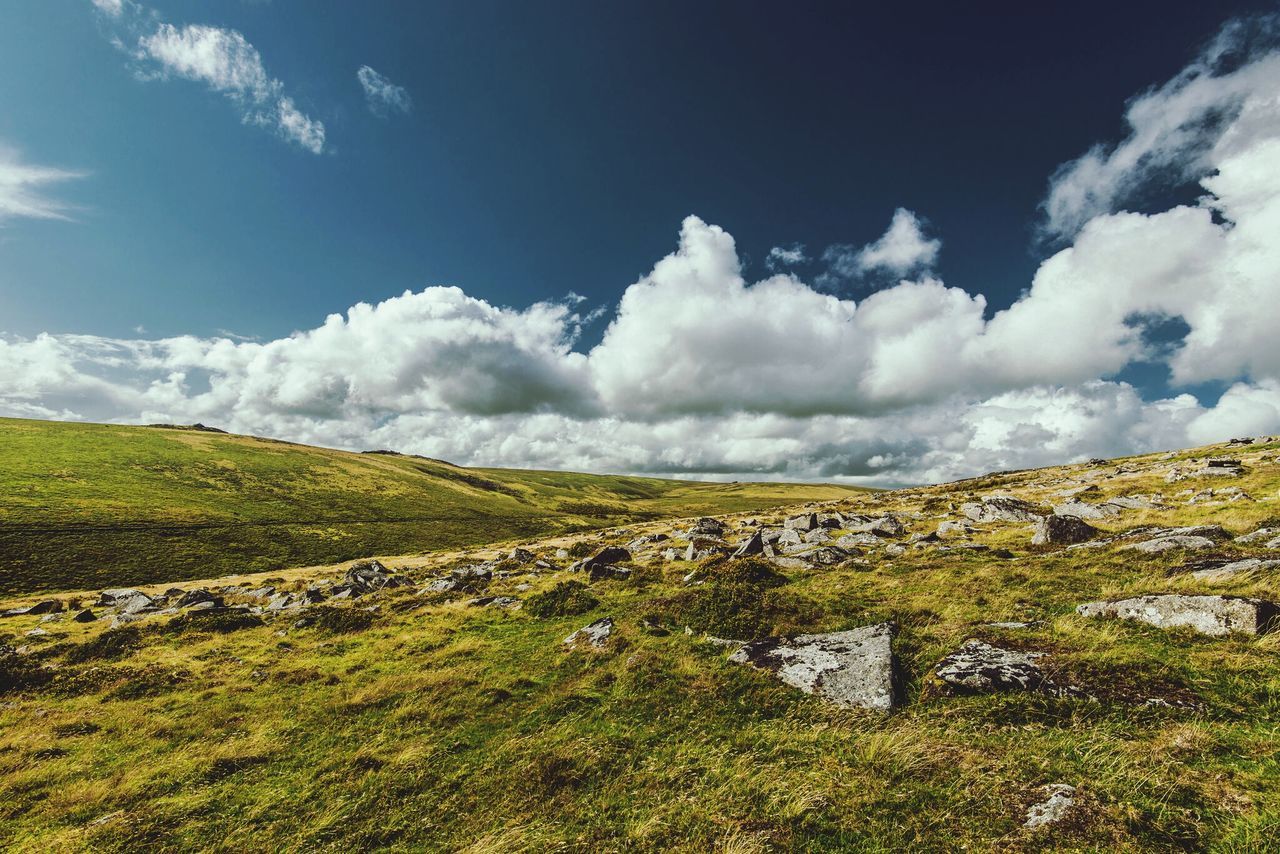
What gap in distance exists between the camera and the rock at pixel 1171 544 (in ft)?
60.5

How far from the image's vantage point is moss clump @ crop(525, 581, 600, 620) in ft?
81.8

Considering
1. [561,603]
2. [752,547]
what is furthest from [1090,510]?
[561,603]

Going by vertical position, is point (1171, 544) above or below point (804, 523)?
above

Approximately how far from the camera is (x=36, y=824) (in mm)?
10375

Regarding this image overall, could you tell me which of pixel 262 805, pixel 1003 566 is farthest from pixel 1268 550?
pixel 262 805

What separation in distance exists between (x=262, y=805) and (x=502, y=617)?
51.2ft

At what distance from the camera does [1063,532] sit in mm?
25422

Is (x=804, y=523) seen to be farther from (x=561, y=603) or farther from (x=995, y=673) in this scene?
(x=995, y=673)

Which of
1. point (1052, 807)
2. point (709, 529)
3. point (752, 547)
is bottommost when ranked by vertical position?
point (709, 529)

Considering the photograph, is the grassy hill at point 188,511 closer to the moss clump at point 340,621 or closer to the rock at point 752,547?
the moss clump at point 340,621

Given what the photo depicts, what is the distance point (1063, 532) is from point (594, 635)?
25610 mm

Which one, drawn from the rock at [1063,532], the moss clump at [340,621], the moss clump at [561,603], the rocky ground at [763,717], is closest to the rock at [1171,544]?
the rocky ground at [763,717]

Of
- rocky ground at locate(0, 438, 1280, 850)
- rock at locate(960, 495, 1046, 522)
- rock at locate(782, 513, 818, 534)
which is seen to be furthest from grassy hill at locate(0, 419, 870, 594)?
rock at locate(960, 495, 1046, 522)

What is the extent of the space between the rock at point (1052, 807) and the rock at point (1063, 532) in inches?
904
